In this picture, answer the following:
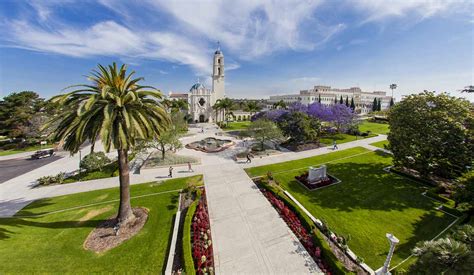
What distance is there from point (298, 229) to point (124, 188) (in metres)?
12.1

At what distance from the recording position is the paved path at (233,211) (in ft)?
31.8

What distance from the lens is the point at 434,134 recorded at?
639 inches

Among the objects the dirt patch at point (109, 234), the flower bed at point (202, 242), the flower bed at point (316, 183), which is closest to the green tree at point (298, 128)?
the flower bed at point (316, 183)

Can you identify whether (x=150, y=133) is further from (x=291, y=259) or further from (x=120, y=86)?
(x=291, y=259)

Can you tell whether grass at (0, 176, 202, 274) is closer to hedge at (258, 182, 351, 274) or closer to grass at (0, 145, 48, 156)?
hedge at (258, 182, 351, 274)

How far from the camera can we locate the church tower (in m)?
74.4

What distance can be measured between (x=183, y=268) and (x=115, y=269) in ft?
11.6

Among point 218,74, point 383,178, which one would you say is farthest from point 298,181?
point 218,74

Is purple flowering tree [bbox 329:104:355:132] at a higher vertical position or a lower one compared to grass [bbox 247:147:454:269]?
higher

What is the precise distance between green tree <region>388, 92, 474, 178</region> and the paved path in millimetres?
12797

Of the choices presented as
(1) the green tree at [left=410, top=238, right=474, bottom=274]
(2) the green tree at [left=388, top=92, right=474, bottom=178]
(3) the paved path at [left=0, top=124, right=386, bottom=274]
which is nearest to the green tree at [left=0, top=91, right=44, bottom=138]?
(3) the paved path at [left=0, top=124, right=386, bottom=274]

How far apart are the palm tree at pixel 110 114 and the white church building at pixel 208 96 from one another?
61.7 metres

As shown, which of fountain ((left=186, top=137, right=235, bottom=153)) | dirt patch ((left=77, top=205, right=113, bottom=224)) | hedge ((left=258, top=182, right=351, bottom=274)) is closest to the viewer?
hedge ((left=258, top=182, right=351, bottom=274))

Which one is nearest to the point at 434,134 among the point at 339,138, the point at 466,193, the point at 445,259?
the point at 466,193
